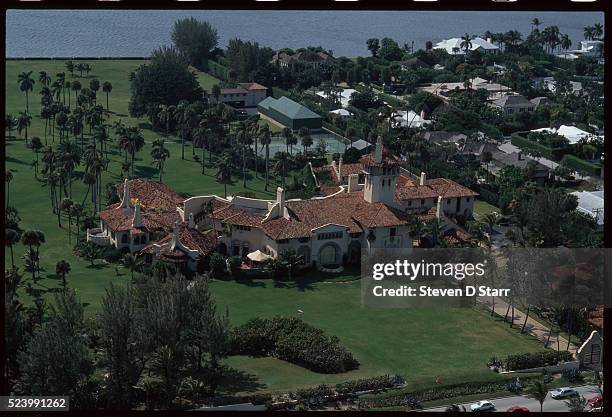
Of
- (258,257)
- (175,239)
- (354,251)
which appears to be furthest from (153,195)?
(354,251)

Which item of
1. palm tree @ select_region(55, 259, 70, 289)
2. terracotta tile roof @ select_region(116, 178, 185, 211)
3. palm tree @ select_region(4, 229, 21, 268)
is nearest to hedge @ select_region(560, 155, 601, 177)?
terracotta tile roof @ select_region(116, 178, 185, 211)

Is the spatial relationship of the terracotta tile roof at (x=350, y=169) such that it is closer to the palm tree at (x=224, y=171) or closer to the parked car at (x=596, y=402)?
the palm tree at (x=224, y=171)

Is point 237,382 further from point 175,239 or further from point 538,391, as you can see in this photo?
point 175,239

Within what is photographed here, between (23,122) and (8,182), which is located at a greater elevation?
(23,122)

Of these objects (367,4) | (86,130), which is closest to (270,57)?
(86,130)

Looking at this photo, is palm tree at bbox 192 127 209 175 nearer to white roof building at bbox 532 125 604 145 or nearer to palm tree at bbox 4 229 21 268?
palm tree at bbox 4 229 21 268

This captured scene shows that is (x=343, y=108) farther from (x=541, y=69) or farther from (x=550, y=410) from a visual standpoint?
(x=550, y=410)

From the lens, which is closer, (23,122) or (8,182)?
(8,182)
